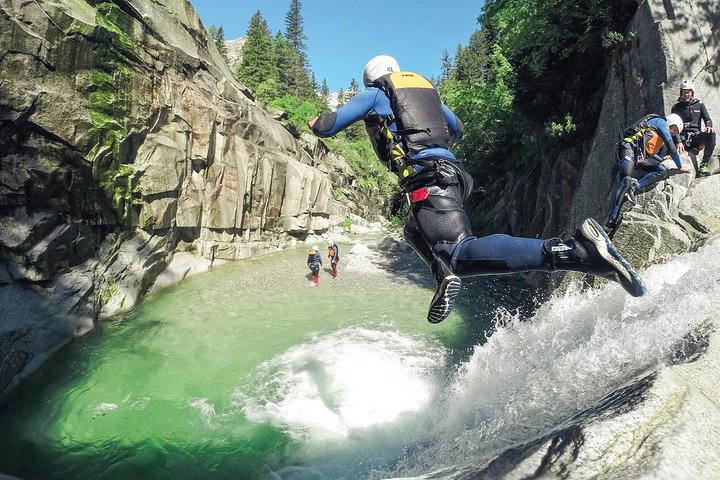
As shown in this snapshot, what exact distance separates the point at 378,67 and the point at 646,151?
5171 millimetres

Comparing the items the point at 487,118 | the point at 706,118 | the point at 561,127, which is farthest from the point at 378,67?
the point at 487,118

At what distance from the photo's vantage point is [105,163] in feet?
44.5

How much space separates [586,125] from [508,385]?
956 centimetres

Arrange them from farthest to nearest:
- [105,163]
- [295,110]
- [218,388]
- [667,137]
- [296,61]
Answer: [296,61], [295,110], [105,163], [218,388], [667,137]

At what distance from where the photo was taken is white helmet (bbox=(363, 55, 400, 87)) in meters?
3.80

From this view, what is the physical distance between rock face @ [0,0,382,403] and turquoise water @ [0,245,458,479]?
135 centimetres

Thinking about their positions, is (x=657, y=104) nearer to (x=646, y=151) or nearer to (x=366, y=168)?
(x=646, y=151)

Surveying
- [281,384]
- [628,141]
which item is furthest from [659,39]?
[281,384]

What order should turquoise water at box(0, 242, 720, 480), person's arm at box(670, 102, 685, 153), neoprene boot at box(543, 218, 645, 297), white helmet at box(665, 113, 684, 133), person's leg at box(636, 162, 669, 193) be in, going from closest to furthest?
1. neoprene boot at box(543, 218, 645, 297)
2. turquoise water at box(0, 242, 720, 480)
3. white helmet at box(665, 113, 684, 133)
4. person's leg at box(636, 162, 669, 193)
5. person's arm at box(670, 102, 685, 153)

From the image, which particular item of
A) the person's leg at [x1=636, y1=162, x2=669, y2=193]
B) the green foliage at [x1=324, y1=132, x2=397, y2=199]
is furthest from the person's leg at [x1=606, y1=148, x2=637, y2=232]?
the green foliage at [x1=324, y1=132, x2=397, y2=199]

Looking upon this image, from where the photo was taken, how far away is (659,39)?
26.0 ft

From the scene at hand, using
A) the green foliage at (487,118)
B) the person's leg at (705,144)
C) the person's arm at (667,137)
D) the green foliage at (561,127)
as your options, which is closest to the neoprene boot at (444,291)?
the person's arm at (667,137)

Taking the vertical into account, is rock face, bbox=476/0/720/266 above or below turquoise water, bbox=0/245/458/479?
above

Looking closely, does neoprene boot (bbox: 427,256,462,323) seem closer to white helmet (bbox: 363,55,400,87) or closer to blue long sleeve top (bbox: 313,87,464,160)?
blue long sleeve top (bbox: 313,87,464,160)
